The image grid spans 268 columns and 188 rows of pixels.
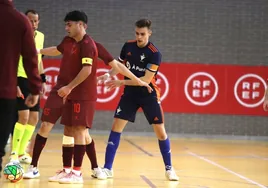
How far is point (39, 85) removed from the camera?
178 inches

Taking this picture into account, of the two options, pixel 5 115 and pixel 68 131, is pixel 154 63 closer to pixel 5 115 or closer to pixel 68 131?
pixel 68 131

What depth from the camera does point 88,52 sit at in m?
6.92

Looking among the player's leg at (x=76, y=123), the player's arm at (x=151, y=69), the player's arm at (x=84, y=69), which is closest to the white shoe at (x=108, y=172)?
the player's leg at (x=76, y=123)

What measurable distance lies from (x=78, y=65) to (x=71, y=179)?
4.23 ft

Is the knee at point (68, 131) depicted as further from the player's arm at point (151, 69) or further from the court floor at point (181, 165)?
the player's arm at point (151, 69)

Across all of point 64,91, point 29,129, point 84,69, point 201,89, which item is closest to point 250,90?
point 201,89

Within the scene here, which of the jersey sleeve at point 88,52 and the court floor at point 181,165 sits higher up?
the jersey sleeve at point 88,52

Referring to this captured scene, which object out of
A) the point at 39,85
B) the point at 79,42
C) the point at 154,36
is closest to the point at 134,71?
the point at 79,42

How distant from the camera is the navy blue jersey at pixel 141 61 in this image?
25.1ft

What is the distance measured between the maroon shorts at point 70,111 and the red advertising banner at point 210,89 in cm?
767

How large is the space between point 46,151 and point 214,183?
4.07 m

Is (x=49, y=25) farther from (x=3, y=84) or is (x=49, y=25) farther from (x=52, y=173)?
(x=3, y=84)

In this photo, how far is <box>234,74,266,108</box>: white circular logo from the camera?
15.1 m

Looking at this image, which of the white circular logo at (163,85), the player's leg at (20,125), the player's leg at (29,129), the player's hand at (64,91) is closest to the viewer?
the player's hand at (64,91)
